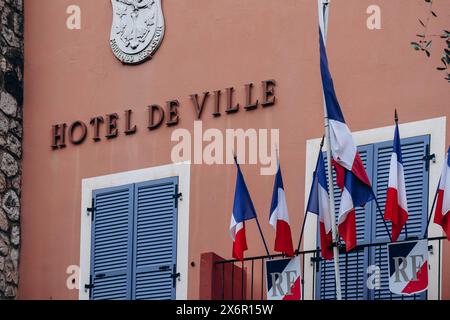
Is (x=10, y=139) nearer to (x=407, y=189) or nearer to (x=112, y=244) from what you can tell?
(x=112, y=244)

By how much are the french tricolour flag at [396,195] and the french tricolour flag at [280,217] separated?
44.7 inches

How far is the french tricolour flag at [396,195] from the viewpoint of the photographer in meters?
17.7

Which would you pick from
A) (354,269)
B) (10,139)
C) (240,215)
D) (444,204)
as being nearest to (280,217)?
(240,215)

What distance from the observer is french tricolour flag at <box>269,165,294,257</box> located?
18.4 m

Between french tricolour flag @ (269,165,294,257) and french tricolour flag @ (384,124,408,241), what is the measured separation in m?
1.14

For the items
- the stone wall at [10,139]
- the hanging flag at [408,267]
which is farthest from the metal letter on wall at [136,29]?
the hanging flag at [408,267]

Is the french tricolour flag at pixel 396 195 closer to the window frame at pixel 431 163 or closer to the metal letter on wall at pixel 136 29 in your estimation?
the window frame at pixel 431 163

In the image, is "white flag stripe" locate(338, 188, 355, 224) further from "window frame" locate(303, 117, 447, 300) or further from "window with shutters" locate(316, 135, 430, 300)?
"window frame" locate(303, 117, 447, 300)

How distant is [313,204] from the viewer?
18.4m

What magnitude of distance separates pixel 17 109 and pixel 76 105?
0.85 m

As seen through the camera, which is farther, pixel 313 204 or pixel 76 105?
pixel 76 105
